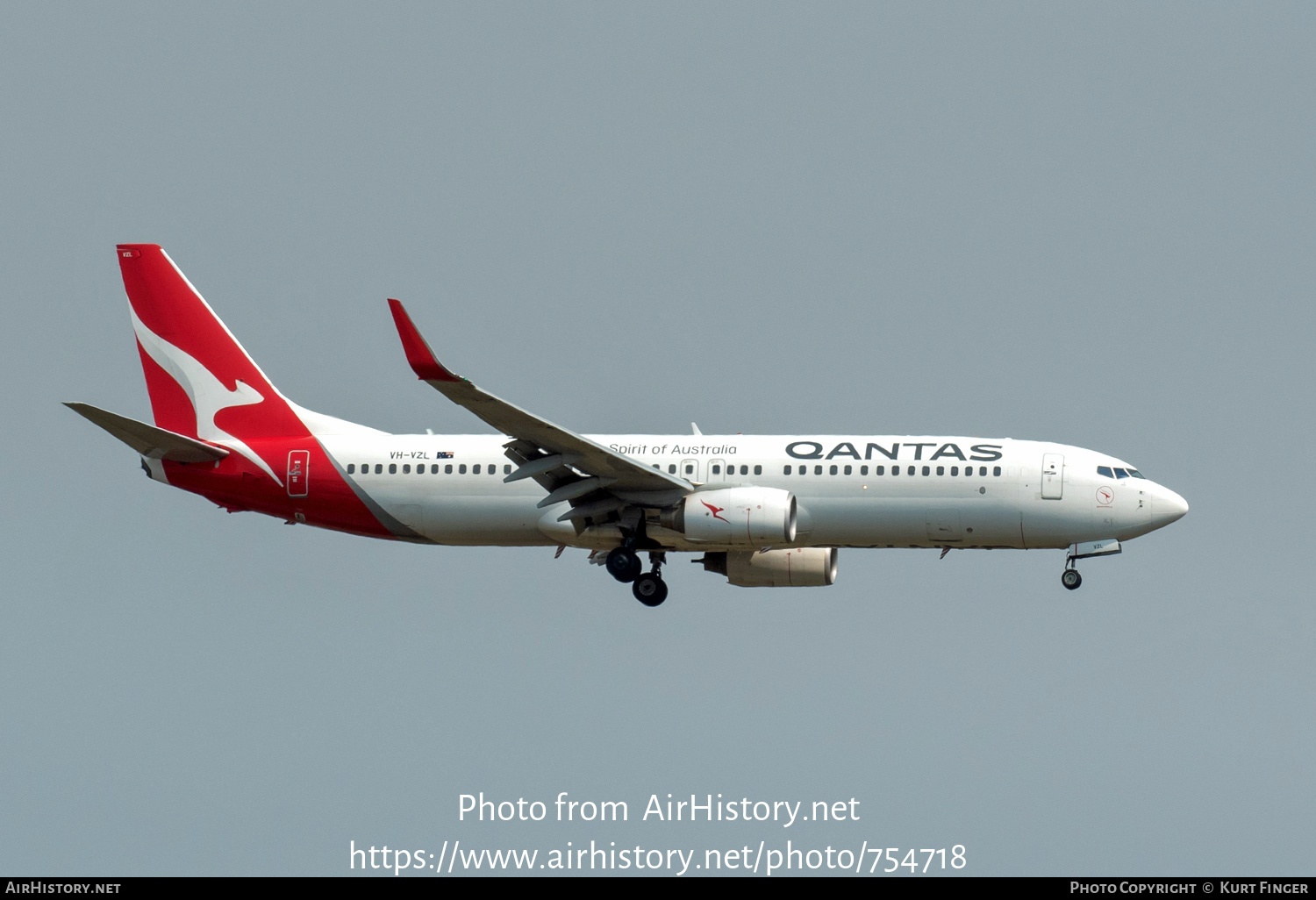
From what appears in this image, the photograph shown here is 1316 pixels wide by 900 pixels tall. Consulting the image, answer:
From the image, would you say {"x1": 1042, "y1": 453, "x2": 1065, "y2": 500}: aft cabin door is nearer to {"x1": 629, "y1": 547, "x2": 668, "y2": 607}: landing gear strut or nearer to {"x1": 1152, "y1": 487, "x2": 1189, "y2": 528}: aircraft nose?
{"x1": 1152, "y1": 487, "x2": 1189, "y2": 528}: aircraft nose

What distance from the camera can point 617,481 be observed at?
4869cm

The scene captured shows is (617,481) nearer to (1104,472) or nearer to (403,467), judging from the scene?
(403,467)

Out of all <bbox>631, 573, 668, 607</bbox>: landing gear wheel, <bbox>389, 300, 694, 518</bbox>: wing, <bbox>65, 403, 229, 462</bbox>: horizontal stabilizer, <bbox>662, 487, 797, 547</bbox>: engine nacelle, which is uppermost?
<bbox>65, 403, 229, 462</bbox>: horizontal stabilizer

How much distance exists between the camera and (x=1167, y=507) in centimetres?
4931

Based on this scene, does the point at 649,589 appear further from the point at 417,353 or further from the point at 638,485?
the point at 417,353

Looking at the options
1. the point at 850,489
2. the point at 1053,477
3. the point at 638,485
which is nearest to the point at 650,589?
the point at 638,485

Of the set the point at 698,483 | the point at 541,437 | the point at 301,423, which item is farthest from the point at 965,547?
the point at 301,423

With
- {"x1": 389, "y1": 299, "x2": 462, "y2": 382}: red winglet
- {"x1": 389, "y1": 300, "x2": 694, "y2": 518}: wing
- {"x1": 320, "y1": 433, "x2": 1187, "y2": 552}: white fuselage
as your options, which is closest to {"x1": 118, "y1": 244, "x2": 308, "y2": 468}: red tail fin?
{"x1": 320, "y1": 433, "x2": 1187, "y2": 552}: white fuselage

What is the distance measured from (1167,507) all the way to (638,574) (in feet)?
47.5

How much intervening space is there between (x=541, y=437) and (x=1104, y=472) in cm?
1537

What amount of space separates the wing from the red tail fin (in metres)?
8.64

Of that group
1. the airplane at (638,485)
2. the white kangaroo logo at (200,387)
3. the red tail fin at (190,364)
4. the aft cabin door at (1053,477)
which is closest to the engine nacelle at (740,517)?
the airplane at (638,485)

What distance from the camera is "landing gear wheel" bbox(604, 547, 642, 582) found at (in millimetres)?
50031

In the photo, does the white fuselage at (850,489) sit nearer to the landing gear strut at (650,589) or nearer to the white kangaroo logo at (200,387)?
the landing gear strut at (650,589)
